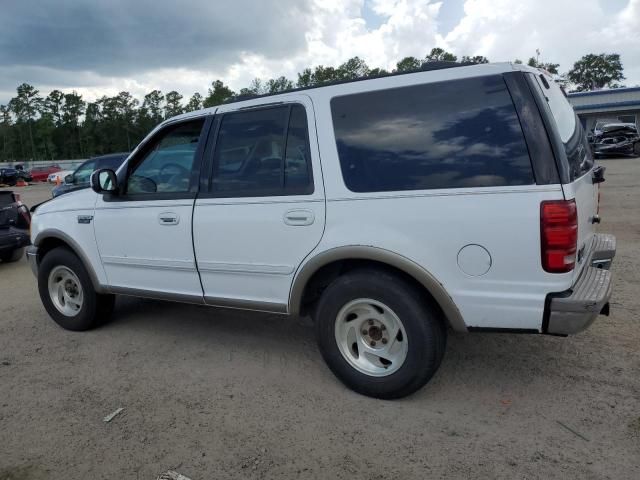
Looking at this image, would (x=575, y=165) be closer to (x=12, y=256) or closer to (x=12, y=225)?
(x=12, y=225)

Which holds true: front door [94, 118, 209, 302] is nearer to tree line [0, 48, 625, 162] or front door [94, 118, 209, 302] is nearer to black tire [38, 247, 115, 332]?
black tire [38, 247, 115, 332]

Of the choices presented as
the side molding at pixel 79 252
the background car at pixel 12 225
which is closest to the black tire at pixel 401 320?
the side molding at pixel 79 252

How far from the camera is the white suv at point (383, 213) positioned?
2725 mm

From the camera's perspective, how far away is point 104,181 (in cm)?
420

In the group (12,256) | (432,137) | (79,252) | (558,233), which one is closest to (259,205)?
(432,137)

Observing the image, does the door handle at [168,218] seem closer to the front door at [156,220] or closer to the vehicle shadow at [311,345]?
the front door at [156,220]

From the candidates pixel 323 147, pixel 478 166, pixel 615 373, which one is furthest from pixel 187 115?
pixel 615 373

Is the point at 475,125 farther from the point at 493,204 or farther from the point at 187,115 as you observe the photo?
the point at 187,115

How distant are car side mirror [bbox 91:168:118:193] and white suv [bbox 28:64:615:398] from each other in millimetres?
13

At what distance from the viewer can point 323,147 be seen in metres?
3.27

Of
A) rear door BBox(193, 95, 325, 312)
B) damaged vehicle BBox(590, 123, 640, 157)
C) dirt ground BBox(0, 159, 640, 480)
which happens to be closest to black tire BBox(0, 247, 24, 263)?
dirt ground BBox(0, 159, 640, 480)

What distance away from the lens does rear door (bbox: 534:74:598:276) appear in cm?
279

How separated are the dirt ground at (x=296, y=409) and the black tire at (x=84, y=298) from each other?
14 centimetres

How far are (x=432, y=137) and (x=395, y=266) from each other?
31.2 inches
